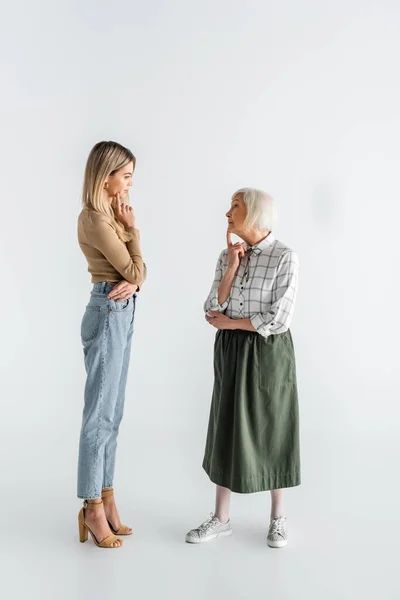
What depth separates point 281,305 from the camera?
3.33m

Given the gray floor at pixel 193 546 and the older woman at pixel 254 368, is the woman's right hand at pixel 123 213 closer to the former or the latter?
the older woman at pixel 254 368

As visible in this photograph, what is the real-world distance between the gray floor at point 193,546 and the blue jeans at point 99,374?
14.9 inches

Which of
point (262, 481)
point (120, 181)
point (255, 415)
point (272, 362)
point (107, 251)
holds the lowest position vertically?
point (262, 481)

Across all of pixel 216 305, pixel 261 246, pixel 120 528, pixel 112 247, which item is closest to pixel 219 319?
pixel 216 305

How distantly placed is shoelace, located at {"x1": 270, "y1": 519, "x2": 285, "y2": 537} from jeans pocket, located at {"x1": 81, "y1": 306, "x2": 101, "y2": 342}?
127 centimetres

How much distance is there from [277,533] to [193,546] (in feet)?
1.34

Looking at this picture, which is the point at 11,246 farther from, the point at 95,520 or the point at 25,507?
the point at 95,520

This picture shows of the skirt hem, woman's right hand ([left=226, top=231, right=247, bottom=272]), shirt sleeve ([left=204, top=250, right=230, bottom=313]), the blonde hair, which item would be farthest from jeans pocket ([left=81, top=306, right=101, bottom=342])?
the skirt hem

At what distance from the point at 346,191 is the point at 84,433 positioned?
10.2ft

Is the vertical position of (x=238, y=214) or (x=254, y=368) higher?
(x=238, y=214)

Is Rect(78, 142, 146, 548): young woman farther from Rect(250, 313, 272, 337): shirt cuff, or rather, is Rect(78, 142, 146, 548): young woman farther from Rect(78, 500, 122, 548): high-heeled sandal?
Rect(250, 313, 272, 337): shirt cuff

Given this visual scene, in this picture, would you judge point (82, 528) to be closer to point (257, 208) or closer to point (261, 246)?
point (261, 246)

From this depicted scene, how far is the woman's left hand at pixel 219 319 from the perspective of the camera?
136 inches

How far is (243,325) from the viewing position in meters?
3.40
